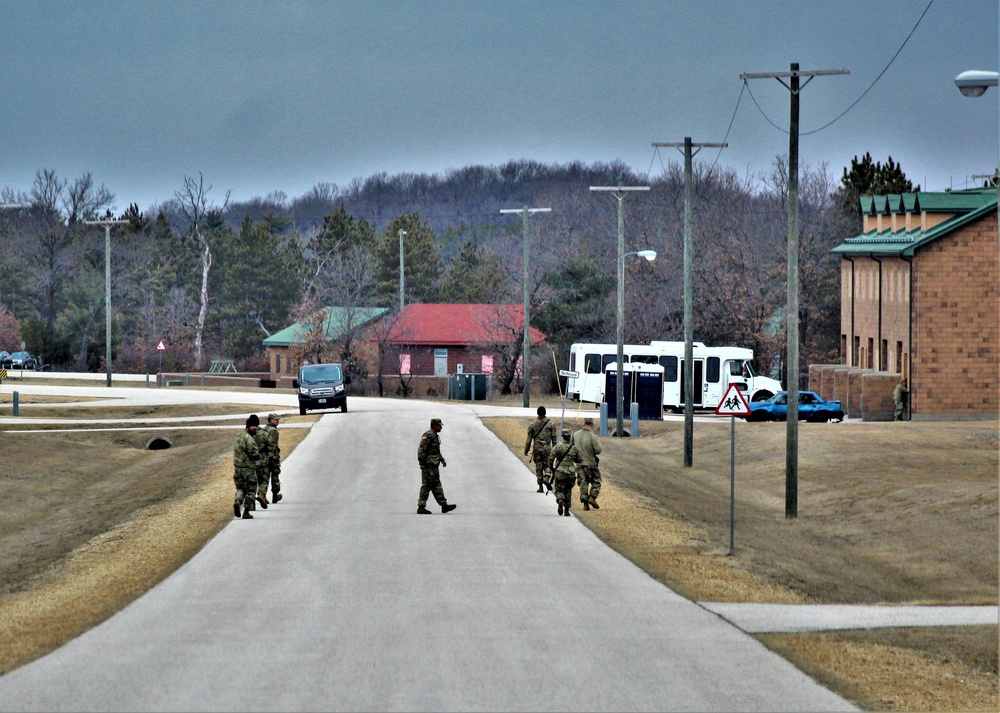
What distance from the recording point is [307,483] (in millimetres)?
29828

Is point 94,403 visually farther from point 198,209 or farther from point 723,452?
point 198,209

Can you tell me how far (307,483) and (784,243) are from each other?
59.3m

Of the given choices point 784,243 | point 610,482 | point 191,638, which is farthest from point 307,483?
point 784,243

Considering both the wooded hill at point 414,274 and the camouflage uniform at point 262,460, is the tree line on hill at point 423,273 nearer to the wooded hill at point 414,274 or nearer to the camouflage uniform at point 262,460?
the wooded hill at point 414,274

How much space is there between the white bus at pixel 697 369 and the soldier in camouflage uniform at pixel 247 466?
32.6 m

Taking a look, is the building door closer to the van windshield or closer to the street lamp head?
the van windshield

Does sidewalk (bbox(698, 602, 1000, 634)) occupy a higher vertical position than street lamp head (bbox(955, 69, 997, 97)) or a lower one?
lower

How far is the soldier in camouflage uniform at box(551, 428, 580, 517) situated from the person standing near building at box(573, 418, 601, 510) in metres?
0.41

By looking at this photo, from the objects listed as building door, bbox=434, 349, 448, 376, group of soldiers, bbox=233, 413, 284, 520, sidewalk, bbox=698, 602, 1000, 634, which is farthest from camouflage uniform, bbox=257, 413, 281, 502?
building door, bbox=434, 349, 448, 376

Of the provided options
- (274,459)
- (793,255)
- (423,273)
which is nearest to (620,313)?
(793,255)

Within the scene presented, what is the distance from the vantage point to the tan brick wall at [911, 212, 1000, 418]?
51.5m

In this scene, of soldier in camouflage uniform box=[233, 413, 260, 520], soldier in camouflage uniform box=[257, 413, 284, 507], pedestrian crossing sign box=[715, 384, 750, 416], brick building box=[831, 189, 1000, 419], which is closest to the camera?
pedestrian crossing sign box=[715, 384, 750, 416]

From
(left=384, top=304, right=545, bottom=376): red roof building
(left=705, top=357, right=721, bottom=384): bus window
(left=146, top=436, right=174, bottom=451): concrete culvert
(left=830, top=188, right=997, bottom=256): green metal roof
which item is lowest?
(left=146, top=436, right=174, bottom=451): concrete culvert

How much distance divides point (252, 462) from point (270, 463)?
1819mm
